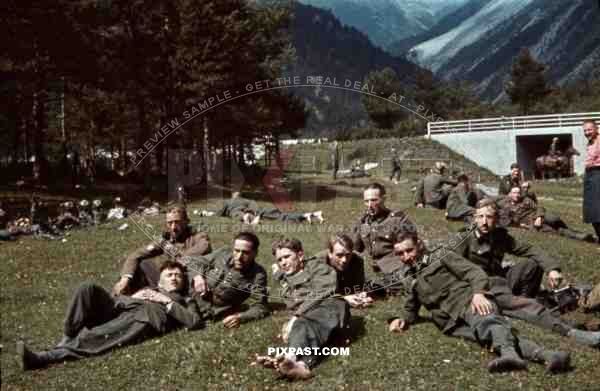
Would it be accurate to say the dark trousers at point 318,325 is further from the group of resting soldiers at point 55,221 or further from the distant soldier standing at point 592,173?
the group of resting soldiers at point 55,221

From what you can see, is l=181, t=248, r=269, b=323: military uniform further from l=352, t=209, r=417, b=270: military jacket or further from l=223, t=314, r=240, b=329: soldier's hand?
l=352, t=209, r=417, b=270: military jacket

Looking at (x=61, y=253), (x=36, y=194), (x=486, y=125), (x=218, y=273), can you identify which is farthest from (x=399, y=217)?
(x=486, y=125)

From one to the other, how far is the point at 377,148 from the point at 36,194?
3365cm

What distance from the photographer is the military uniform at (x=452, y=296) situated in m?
6.66

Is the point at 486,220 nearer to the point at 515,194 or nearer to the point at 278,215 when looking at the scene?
the point at 515,194

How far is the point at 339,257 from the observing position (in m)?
8.18

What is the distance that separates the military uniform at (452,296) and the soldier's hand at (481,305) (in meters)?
0.05

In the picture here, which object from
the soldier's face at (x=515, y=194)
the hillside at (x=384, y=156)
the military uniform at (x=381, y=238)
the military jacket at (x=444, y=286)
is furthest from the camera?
the hillside at (x=384, y=156)

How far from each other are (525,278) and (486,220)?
0.95 metres

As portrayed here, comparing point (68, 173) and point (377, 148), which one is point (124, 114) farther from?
point (377, 148)

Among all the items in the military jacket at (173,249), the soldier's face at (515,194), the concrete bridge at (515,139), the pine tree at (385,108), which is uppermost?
the pine tree at (385,108)

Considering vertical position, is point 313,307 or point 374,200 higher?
point 374,200

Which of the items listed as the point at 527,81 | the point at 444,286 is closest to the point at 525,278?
the point at 444,286

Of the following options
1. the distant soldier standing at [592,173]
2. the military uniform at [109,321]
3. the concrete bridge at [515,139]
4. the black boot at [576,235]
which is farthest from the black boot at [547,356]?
the concrete bridge at [515,139]
